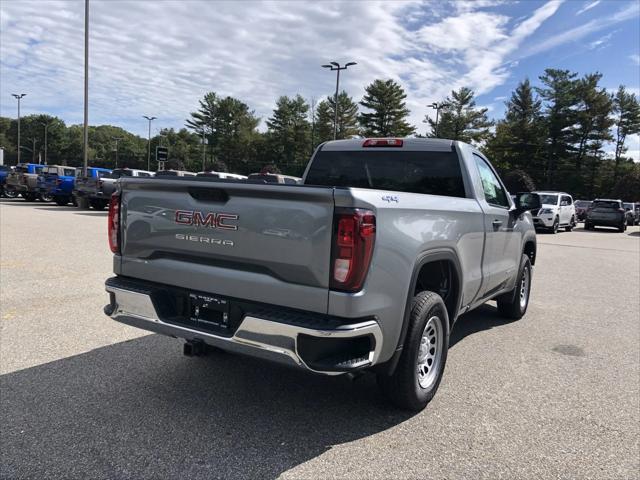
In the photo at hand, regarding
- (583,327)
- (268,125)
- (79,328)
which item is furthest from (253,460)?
(268,125)

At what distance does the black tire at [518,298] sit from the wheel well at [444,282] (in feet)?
7.23

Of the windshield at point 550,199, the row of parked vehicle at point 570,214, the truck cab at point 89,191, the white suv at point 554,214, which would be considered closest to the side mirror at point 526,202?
the row of parked vehicle at point 570,214

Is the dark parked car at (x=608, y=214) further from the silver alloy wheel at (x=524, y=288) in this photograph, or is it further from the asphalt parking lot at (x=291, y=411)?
the asphalt parking lot at (x=291, y=411)

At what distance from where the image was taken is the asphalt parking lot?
288 cm

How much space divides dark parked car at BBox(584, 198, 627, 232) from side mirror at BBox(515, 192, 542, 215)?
2614cm

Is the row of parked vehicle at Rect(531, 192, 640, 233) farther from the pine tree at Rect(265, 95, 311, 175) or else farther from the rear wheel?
the pine tree at Rect(265, 95, 311, 175)

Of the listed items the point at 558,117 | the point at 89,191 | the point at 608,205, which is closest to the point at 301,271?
the point at 89,191

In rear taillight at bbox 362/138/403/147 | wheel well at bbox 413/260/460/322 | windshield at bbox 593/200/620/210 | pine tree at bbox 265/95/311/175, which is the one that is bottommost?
wheel well at bbox 413/260/460/322

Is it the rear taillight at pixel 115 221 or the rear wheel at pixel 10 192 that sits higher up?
the rear taillight at pixel 115 221

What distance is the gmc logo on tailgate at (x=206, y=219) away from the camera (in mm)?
3086

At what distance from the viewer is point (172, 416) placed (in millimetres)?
3387

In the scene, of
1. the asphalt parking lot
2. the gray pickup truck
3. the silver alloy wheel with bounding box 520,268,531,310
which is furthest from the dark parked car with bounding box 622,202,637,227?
the gray pickup truck

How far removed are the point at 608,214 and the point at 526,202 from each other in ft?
85.9

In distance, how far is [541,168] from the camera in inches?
2628
